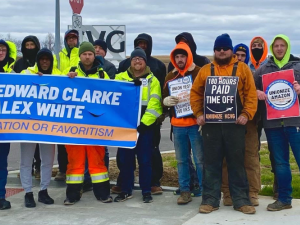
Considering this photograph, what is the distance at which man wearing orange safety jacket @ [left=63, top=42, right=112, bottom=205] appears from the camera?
7.18 meters

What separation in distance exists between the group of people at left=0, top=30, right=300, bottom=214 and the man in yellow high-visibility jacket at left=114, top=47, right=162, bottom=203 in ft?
0.05

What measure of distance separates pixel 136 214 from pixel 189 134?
130 cm

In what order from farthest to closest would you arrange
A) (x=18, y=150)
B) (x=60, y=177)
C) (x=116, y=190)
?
(x=18, y=150), (x=60, y=177), (x=116, y=190)

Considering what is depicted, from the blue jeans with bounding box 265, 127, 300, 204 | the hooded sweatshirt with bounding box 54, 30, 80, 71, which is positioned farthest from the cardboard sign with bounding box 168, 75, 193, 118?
the hooded sweatshirt with bounding box 54, 30, 80, 71

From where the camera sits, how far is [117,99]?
24.0ft

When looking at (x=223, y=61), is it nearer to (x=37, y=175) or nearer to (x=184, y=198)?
(x=184, y=198)

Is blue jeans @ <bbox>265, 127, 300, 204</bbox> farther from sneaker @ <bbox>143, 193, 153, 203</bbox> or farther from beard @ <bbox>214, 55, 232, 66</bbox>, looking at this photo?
sneaker @ <bbox>143, 193, 153, 203</bbox>

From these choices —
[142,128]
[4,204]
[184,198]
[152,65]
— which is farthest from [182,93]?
[4,204]

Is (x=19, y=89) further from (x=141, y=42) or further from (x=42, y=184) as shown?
(x=141, y=42)

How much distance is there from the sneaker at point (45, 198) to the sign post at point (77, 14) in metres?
3.75

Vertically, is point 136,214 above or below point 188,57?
below

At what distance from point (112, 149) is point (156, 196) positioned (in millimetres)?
5145

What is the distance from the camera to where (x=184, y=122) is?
7012 millimetres

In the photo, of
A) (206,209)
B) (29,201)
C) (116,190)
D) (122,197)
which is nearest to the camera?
(206,209)
